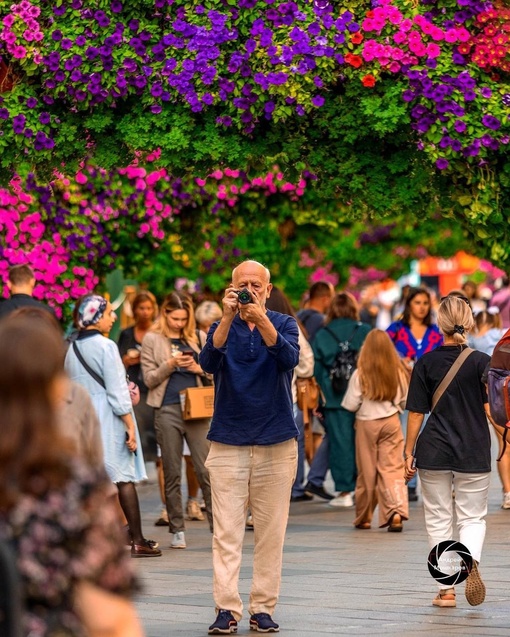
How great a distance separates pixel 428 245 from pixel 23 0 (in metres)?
30.2

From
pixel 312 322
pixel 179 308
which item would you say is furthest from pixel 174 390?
pixel 312 322

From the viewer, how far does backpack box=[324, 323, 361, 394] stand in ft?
44.6

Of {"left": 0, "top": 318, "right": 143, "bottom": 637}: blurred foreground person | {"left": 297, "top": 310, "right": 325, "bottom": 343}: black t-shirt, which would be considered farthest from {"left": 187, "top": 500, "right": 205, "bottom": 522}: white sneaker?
{"left": 0, "top": 318, "right": 143, "bottom": 637}: blurred foreground person

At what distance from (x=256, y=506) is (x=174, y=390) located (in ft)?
12.9

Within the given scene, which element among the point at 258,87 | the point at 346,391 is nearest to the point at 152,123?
the point at 258,87

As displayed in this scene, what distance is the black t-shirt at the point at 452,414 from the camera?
8.28 m

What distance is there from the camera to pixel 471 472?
8242mm

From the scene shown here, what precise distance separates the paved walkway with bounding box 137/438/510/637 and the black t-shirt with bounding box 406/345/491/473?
79 cm

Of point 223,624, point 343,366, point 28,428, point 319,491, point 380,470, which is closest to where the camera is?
point 28,428

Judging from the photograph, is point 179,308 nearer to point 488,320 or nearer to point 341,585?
point 341,585

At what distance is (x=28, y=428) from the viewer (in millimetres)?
3453

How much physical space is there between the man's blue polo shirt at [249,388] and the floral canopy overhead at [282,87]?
1.98 meters

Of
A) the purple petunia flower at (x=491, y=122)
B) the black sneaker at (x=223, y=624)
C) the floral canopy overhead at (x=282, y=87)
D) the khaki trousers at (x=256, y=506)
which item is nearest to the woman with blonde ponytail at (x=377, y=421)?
the floral canopy overhead at (x=282, y=87)

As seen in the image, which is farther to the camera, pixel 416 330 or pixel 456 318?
pixel 416 330
